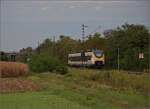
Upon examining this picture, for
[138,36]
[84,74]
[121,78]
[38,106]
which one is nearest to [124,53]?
[138,36]

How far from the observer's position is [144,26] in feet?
158

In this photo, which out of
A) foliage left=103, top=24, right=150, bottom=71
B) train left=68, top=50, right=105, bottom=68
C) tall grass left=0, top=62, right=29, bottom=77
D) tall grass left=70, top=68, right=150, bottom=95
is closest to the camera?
tall grass left=70, top=68, right=150, bottom=95

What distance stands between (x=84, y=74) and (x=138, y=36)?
1616cm

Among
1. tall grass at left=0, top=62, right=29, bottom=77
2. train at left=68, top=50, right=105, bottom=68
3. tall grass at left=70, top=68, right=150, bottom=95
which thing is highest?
train at left=68, top=50, right=105, bottom=68

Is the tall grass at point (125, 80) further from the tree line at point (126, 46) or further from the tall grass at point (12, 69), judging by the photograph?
the tree line at point (126, 46)

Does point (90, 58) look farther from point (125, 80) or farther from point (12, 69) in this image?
point (125, 80)

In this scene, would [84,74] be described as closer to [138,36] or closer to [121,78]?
[121,78]

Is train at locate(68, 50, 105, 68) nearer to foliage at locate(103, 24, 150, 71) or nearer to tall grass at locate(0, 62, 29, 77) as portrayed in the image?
foliage at locate(103, 24, 150, 71)

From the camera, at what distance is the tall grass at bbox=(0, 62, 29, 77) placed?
31.3 meters

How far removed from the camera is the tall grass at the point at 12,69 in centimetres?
3131

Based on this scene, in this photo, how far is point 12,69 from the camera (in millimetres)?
31969

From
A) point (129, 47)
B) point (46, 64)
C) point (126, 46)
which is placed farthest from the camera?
point (126, 46)

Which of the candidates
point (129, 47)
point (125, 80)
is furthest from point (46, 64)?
point (125, 80)

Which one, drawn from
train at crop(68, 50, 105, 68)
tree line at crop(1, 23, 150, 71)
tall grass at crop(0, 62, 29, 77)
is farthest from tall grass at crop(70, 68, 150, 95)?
train at crop(68, 50, 105, 68)
